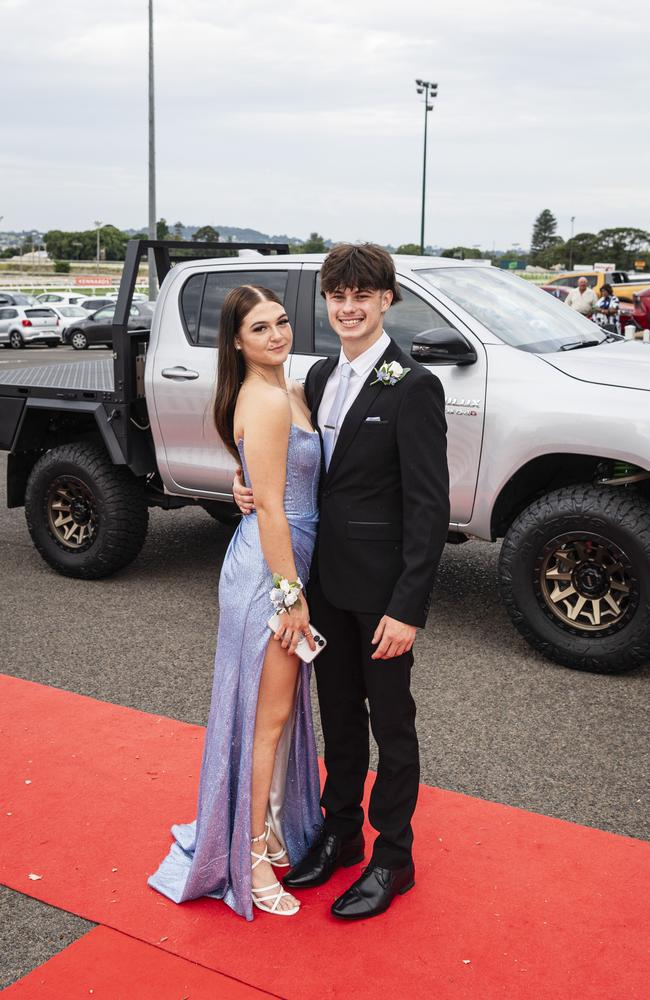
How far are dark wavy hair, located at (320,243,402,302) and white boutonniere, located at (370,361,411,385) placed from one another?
21 centimetres

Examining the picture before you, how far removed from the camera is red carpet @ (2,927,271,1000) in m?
2.71

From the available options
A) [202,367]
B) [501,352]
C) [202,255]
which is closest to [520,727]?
[501,352]

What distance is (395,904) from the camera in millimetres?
3117

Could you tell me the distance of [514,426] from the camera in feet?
16.2

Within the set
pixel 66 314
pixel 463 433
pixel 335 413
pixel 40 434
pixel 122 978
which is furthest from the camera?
pixel 66 314

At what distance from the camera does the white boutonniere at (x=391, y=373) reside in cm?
283

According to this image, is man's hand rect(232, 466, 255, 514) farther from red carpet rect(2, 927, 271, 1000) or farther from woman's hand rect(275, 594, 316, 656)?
red carpet rect(2, 927, 271, 1000)

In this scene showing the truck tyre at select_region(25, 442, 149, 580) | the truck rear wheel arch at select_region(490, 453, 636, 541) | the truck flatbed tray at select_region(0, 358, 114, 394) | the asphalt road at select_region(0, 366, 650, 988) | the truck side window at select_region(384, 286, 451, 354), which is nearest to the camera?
the asphalt road at select_region(0, 366, 650, 988)

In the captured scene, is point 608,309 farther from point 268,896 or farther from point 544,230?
point 544,230

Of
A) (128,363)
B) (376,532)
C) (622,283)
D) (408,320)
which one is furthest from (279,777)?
(622,283)

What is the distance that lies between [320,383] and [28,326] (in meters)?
29.4

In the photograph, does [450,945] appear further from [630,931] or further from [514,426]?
[514,426]

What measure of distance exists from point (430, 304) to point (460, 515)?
1085mm

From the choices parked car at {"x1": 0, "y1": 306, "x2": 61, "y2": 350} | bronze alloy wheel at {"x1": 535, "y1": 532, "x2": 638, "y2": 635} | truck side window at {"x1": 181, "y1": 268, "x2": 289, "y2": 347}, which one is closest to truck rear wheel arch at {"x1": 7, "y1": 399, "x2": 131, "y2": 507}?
truck side window at {"x1": 181, "y1": 268, "x2": 289, "y2": 347}
